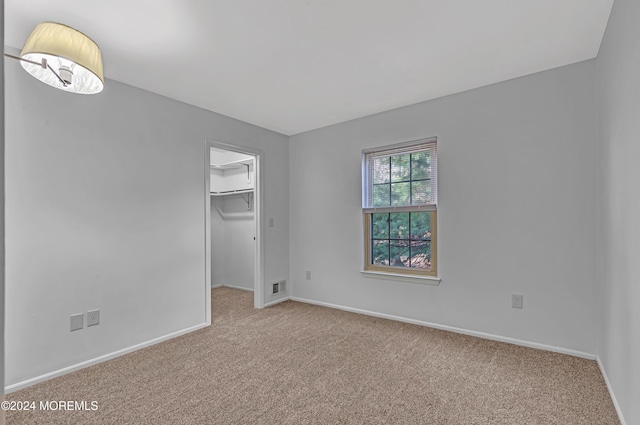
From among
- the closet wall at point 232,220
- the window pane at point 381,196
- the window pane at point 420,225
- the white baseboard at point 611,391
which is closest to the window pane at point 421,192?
the window pane at point 420,225

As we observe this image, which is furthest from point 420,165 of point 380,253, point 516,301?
point 516,301

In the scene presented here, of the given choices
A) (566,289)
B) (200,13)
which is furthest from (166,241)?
(566,289)

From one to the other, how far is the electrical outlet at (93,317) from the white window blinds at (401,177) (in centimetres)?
278

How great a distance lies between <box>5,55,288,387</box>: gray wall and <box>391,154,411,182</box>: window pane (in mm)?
1996

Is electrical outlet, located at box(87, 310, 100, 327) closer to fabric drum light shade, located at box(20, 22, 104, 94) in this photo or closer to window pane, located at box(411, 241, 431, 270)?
fabric drum light shade, located at box(20, 22, 104, 94)

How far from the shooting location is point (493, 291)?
294 cm

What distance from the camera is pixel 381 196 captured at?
3.76m

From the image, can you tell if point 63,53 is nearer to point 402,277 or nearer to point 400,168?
point 400,168

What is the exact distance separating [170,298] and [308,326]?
4.61 ft

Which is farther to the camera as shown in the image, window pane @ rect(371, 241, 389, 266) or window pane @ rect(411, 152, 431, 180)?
window pane @ rect(371, 241, 389, 266)

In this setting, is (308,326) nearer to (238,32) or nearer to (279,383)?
(279,383)

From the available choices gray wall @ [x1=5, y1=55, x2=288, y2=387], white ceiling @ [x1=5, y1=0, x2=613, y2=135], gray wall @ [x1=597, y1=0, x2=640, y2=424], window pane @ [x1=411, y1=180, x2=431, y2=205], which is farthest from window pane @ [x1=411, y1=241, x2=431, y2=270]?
gray wall @ [x1=5, y1=55, x2=288, y2=387]

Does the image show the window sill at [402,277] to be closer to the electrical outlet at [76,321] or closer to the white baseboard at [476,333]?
the white baseboard at [476,333]

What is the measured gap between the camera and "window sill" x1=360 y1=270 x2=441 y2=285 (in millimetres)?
3273
